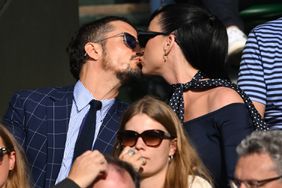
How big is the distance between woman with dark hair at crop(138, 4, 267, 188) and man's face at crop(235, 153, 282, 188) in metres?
0.74

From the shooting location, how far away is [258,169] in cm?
406

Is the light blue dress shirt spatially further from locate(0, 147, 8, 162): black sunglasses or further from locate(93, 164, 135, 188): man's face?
locate(93, 164, 135, 188): man's face

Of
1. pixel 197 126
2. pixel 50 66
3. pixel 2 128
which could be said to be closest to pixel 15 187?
pixel 2 128

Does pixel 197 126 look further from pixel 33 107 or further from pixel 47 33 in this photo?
pixel 47 33

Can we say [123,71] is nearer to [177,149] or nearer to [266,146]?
[177,149]

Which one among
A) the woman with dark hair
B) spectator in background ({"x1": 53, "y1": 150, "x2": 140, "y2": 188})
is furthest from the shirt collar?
spectator in background ({"x1": 53, "y1": 150, "x2": 140, "y2": 188})

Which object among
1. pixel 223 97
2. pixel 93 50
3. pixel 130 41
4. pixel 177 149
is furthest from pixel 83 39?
pixel 177 149

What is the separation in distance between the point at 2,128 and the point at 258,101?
1.40 meters

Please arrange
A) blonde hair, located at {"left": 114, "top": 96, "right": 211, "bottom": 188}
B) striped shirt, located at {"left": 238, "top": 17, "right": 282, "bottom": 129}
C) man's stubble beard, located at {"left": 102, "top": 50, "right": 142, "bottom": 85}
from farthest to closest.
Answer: man's stubble beard, located at {"left": 102, "top": 50, "right": 142, "bottom": 85}
striped shirt, located at {"left": 238, "top": 17, "right": 282, "bottom": 129}
blonde hair, located at {"left": 114, "top": 96, "right": 211, "bottom": 188}

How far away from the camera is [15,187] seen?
15.8ft

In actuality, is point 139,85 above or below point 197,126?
below

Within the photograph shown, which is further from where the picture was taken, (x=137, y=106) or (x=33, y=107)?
(x=33, y=107)

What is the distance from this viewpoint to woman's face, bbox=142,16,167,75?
5.36m

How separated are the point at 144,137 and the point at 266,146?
2.52ft
